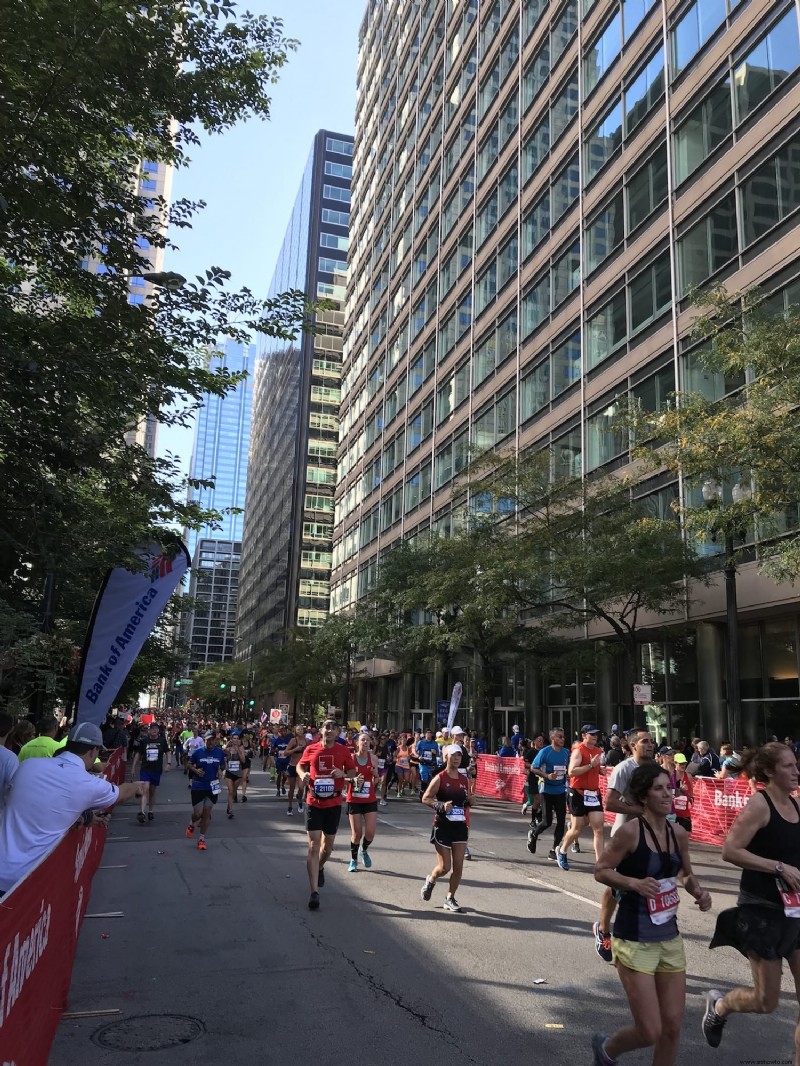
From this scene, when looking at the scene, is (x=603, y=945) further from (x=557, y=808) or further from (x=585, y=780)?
(x=557, y=808)

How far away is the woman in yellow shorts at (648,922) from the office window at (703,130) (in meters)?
23.3

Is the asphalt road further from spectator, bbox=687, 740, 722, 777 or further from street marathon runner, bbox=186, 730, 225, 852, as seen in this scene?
spectator, bbox=687, 740, 722, 777

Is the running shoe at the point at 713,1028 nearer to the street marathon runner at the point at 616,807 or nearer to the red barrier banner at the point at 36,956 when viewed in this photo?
the street marathon runner at the point at 616,807

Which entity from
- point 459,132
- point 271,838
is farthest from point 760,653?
point 459,132

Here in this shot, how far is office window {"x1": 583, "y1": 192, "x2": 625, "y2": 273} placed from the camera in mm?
28250

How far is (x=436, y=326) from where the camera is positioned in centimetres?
4781

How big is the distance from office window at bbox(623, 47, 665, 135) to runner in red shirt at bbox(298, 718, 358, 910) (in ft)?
82.5

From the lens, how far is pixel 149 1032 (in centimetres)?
514

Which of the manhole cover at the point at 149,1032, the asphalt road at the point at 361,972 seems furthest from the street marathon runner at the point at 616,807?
the manhole cover at the point at 149,1032

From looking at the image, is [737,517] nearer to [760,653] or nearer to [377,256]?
[760,653]

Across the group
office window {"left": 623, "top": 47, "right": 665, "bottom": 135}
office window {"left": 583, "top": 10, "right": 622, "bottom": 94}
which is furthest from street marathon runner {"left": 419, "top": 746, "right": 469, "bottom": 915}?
office window {"left": 583, "top": 10, "right": 622, "bottom": 94}

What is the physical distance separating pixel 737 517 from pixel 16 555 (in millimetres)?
11578

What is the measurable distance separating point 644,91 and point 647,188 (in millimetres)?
3617

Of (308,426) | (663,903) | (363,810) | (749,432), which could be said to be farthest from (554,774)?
(308,426)
